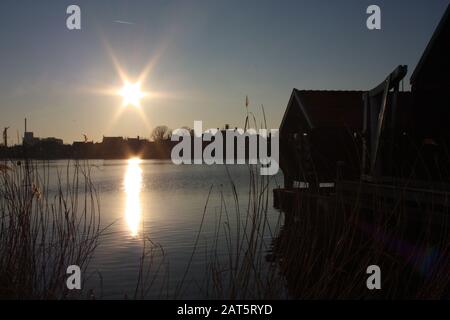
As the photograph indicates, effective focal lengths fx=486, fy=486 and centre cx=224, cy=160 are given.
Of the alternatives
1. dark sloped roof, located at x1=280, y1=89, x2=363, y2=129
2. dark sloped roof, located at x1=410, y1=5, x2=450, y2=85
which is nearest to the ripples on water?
dark sloped roof, located at x1=280, y1=89, x2=363, y2=129

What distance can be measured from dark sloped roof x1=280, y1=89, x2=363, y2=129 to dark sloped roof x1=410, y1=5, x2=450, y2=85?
10.7 feet

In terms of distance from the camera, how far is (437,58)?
15.8 meters

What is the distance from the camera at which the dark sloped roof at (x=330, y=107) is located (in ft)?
62.6

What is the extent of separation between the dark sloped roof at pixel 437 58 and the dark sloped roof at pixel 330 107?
10.7 ft

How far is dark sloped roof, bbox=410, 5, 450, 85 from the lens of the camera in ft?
50.2

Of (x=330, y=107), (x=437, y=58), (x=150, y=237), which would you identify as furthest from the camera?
(x=330, y=107)

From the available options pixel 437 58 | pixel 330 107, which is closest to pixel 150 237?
pixel 330 107

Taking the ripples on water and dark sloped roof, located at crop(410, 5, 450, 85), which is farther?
dark sloped roof, located at crop(410, 5, 450, 85)

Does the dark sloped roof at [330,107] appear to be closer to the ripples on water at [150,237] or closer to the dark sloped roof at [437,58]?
the dark sloped roof at [437,58]

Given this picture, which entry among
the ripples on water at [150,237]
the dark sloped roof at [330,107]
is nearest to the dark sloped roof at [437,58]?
the dark sloped roof at [330,107]

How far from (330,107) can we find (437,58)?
492cm

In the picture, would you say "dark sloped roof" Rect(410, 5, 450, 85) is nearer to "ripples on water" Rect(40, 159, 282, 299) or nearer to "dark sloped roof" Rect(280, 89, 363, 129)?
"dark sloped roof" Rect(280, 89, 363, 129)

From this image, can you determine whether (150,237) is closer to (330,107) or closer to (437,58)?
(330,107)

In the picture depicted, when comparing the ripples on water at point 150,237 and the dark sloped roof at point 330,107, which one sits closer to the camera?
the ripples on water at point 150,237
